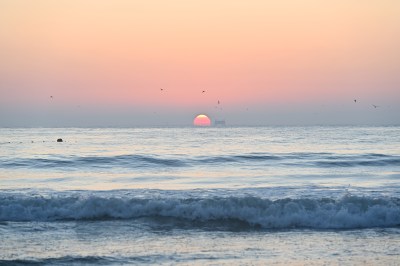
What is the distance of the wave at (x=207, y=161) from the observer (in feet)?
108

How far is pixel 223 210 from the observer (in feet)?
54.2

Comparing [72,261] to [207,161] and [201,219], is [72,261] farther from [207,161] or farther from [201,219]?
[207,161]

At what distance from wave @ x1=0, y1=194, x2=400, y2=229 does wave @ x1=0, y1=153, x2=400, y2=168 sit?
48.7 feet

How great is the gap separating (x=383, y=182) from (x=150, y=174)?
37.3 ft

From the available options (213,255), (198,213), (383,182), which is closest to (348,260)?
(213,255)

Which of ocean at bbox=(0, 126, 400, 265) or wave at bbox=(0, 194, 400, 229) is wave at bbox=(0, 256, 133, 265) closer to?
ocean at bbox=(0, 126, 400, 265)

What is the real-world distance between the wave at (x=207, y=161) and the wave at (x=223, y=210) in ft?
48.7

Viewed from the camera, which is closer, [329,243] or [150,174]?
[329,243]

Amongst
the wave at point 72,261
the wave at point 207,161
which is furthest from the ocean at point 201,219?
the wave at point 207,161

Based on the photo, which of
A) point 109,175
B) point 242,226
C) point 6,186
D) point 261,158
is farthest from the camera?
point 261,158

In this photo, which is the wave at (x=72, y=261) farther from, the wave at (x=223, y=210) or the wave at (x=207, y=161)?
the wave at (x=207, y=161)

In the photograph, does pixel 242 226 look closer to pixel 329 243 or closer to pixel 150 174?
pixel 329 243

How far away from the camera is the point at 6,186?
23.0 m

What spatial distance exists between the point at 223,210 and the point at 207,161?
740 inches
